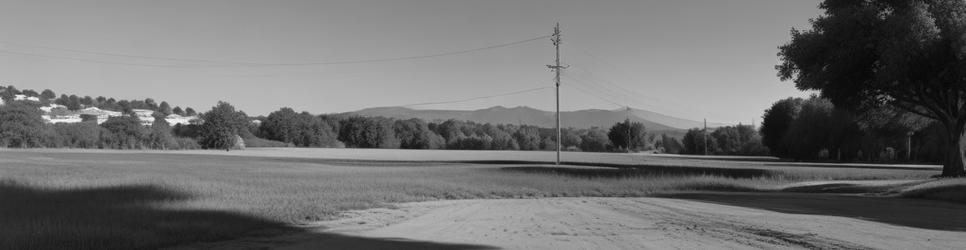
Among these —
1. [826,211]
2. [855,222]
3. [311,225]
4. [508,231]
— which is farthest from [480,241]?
[826,211]

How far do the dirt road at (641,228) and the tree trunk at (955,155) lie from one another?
1764 cm

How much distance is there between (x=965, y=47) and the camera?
2838cm

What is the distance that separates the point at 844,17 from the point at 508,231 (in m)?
27.6

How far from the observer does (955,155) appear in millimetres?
33719

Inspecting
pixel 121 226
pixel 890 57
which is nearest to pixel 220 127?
pixel 890 57

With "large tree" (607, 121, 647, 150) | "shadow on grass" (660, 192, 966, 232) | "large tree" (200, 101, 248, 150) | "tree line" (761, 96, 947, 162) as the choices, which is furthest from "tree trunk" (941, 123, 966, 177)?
"large tree" (607, 121, 647, 150)

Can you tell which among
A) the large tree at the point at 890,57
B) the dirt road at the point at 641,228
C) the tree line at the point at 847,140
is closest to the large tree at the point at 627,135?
the tree line at the point at 847,140

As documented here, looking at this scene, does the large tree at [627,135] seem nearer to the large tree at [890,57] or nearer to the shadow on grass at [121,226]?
the large tree at [890,57]

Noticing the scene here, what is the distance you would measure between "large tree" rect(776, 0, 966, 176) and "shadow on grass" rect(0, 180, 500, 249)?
28.7 meters

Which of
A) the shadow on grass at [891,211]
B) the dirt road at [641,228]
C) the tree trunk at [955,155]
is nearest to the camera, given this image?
the dirt road at [641,228]

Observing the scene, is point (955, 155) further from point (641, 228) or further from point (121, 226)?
point (121, 226)

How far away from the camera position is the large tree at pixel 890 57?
30.0m

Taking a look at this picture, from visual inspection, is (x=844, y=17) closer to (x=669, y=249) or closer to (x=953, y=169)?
(x=953, y=169)

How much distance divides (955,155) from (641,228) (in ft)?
96.7
